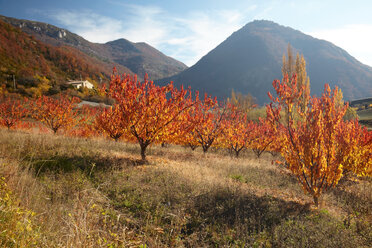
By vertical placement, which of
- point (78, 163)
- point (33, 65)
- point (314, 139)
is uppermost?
point (33, 65)

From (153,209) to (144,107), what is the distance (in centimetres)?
442

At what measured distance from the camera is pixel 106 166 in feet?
25.8

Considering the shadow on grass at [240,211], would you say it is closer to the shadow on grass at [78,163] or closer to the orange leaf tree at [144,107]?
the orange leaf tree at [144,107]

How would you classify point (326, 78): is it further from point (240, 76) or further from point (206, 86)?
point (206, 86)

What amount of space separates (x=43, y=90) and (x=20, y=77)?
12.0 m

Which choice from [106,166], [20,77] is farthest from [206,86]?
[106,166]

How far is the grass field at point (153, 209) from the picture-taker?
322 cm

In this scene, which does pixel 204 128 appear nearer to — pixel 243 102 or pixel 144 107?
pixel 144 107

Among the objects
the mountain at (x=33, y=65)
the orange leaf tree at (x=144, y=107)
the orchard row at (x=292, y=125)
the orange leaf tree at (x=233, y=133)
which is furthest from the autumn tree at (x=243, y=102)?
the mountain at (x=33, y=65)

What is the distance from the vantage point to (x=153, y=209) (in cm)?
521

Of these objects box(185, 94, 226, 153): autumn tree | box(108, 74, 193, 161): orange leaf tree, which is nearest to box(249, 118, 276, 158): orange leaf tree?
box(185, 94, 226, 153): autumn tree

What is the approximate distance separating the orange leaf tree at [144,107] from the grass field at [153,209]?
5.01 ft

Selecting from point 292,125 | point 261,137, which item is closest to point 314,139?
point 292,125

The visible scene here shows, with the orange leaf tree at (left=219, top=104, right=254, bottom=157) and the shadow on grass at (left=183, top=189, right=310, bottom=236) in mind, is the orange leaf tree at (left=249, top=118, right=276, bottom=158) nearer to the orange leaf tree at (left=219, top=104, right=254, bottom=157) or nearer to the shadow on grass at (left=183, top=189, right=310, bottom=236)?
the orange leaf tree at (left=219, top=104, right=254, bottom=157)
